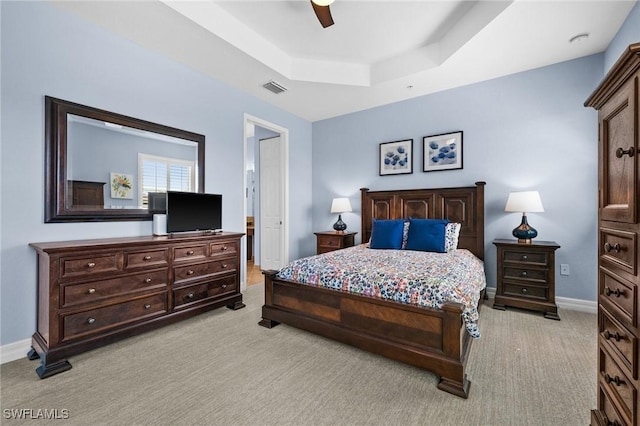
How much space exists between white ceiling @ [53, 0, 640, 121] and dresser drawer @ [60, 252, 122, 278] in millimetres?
2182

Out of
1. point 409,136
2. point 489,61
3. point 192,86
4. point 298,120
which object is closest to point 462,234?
point 409,136

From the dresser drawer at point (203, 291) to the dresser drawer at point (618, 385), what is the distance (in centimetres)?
315

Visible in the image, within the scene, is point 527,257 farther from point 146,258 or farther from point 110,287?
point 110,287

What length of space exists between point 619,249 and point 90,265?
3.26 meters

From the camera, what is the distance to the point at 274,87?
4.00 m

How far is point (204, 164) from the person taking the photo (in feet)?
12.1

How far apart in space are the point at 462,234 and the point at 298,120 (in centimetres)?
348

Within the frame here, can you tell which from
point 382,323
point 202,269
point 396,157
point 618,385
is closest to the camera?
point 618,385

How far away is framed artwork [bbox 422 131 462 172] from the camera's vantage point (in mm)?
4055

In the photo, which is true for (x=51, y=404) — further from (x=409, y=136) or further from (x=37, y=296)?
(x=409, y=136)

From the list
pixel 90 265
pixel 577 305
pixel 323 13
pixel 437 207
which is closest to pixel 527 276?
pixel 577 305

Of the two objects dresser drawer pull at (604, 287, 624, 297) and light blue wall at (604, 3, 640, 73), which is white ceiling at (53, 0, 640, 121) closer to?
light blue wall at (604, 3, 640, 73)


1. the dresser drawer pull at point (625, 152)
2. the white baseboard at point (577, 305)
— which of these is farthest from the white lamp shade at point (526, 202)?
the dresser drawer pull at point (625, 152)

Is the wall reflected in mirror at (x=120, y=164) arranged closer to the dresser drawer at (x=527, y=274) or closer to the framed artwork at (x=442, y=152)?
the framed artwork at (x=442, y=152)
